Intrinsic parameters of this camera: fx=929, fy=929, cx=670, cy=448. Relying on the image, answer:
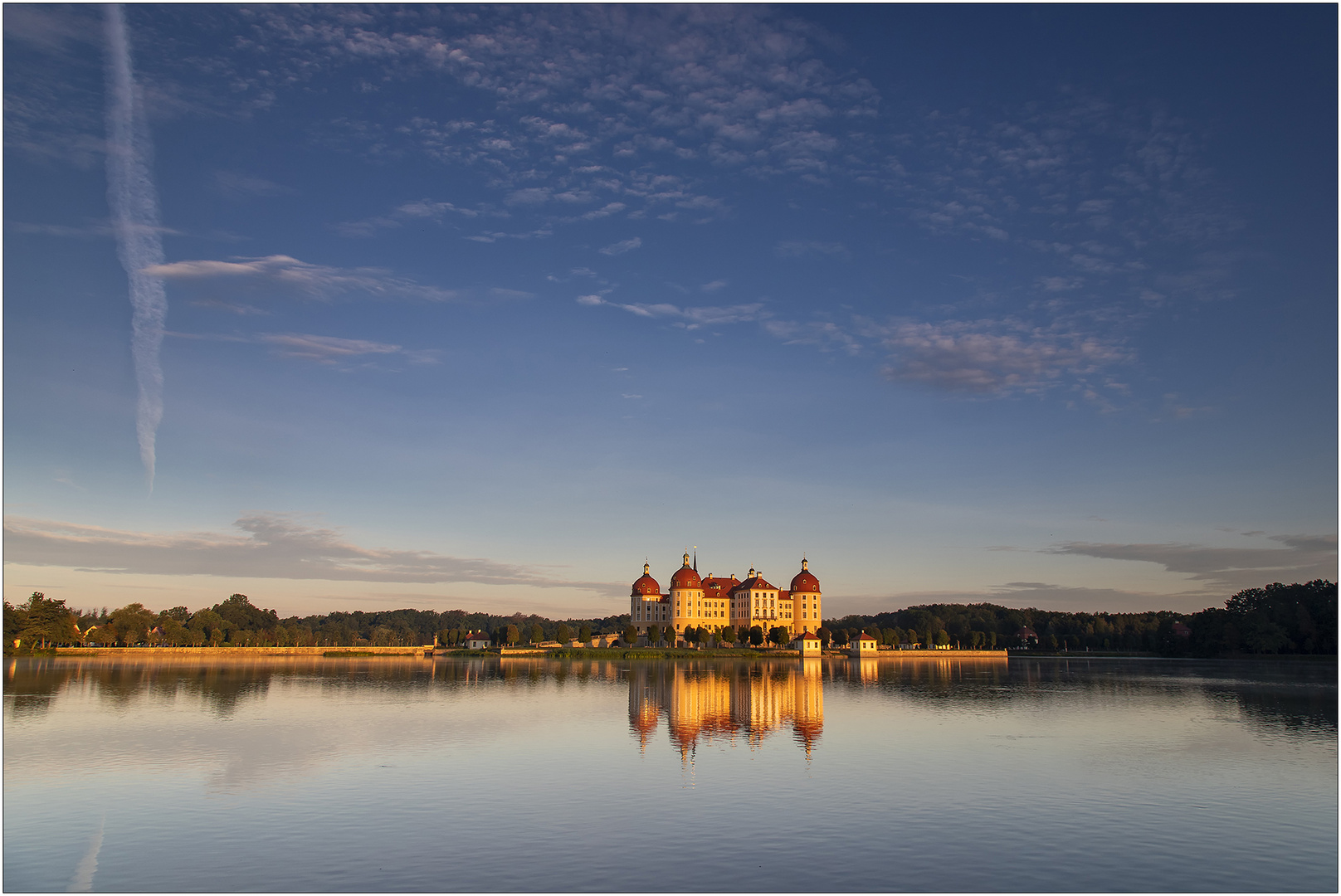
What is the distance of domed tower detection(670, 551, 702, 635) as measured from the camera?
124312 millimetres

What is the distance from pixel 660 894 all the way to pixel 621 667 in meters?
64.7

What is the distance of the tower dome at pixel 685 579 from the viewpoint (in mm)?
125438

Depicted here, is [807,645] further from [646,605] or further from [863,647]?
[646,605]

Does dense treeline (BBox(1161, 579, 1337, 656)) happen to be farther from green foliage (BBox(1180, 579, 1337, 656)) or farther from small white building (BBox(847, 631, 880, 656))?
small white building (BBox(847, 631, 880, 656))

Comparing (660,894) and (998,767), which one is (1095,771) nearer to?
(998,767)

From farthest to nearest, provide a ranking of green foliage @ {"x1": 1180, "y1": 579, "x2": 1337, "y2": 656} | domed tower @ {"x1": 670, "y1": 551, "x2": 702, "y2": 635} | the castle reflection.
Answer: domed tower @ {"x1": 670, "y1": 551, "x2": 702, "y2": 635}, green foliage @ {"x1": 1180, "y1": 579, "x2": 1337, "y2": 656}, the castle reflection

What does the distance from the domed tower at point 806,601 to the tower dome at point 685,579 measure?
43.8 feet

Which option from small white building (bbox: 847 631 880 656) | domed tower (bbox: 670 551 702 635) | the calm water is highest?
domed tower (bbox: 670 551 702 635)

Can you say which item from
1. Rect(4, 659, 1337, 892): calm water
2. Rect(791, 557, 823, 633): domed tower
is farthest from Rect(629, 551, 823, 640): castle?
Rect(4, 659, 1337, 892): calm water

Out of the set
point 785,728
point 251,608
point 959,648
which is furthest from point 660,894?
point 251,608

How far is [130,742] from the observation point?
27250 millimetres

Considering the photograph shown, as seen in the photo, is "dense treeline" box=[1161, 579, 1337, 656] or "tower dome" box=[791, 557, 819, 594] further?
"tower dome" box=[791, 557, 819, 594]

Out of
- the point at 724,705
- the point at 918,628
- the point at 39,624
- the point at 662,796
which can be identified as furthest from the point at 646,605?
the point at 662,796

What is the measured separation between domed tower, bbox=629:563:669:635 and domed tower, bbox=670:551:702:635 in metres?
2.41
